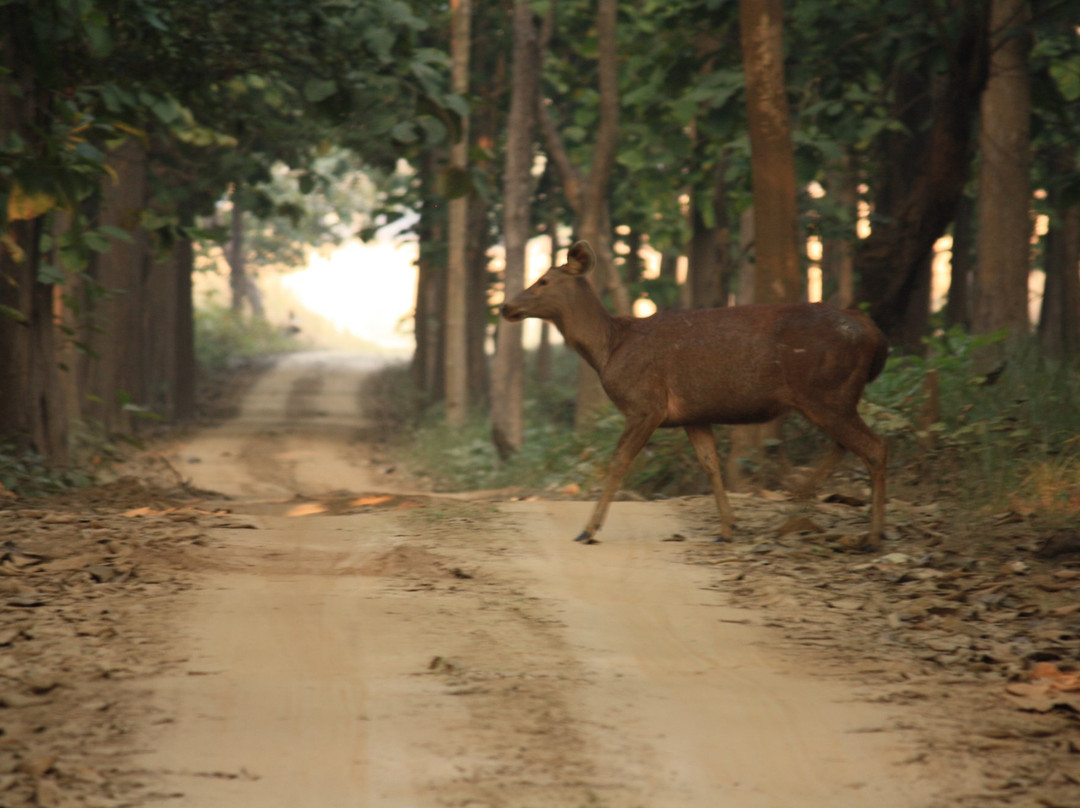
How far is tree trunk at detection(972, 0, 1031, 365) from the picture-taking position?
14320 mm

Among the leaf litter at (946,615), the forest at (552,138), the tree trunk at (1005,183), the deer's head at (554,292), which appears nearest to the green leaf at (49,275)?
the forest at (552,138)

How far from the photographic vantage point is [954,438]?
1136 centimetres

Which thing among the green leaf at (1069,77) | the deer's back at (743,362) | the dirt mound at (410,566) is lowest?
the dirt mound at (410,566)

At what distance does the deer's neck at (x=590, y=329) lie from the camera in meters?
9.79

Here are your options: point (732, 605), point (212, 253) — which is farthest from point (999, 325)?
point (212, 253)

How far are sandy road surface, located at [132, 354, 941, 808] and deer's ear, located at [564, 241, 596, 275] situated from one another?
6.66 feet

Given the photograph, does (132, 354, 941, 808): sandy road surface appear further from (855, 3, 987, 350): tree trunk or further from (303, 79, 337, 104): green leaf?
(855, 3, 987, 350): tree trunk

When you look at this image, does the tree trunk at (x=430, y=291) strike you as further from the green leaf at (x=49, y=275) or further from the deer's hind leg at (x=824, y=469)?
the deer's hind leg at (x=824, y=469)

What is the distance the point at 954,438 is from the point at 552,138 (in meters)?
12.0

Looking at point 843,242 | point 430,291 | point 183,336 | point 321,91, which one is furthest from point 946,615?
point 430,291

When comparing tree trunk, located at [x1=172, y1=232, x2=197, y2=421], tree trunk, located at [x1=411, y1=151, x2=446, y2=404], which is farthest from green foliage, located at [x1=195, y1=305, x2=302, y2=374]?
tree trunk, located at [x1=411, y1=151, x2=446, y2=404]

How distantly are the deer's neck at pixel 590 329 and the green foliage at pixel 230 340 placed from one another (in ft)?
105

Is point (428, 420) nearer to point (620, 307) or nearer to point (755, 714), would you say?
point (620, 307)

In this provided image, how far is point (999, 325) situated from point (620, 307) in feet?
21.1
